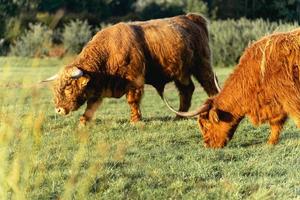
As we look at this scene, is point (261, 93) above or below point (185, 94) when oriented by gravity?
above

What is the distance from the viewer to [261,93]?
31.0 feet

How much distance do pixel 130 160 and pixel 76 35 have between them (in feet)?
95.4

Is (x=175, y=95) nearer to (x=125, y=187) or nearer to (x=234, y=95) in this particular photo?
(x=234, y=95)

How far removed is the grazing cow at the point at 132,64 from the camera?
11977 millimetres

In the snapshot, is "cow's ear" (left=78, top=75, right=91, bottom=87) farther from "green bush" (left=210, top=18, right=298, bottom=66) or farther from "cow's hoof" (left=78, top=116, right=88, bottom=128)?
"green bush" (left=210, top=18, right=298, bottom=66)

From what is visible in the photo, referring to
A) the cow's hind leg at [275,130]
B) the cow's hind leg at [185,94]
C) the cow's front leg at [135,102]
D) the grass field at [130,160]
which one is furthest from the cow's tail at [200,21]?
the cow's hind leg at [275,130]

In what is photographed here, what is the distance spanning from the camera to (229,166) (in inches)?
324

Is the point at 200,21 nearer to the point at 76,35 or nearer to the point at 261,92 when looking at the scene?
the point at 261,92

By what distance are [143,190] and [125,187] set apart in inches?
8.9

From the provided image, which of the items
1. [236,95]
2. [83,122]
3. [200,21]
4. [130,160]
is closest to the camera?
[130,160]

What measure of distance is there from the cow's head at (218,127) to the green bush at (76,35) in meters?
25.8

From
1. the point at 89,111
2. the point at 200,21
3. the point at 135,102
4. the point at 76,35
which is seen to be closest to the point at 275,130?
the point at 135,102

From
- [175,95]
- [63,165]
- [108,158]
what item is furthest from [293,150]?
[175,95]

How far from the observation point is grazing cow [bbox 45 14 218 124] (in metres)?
12.0
